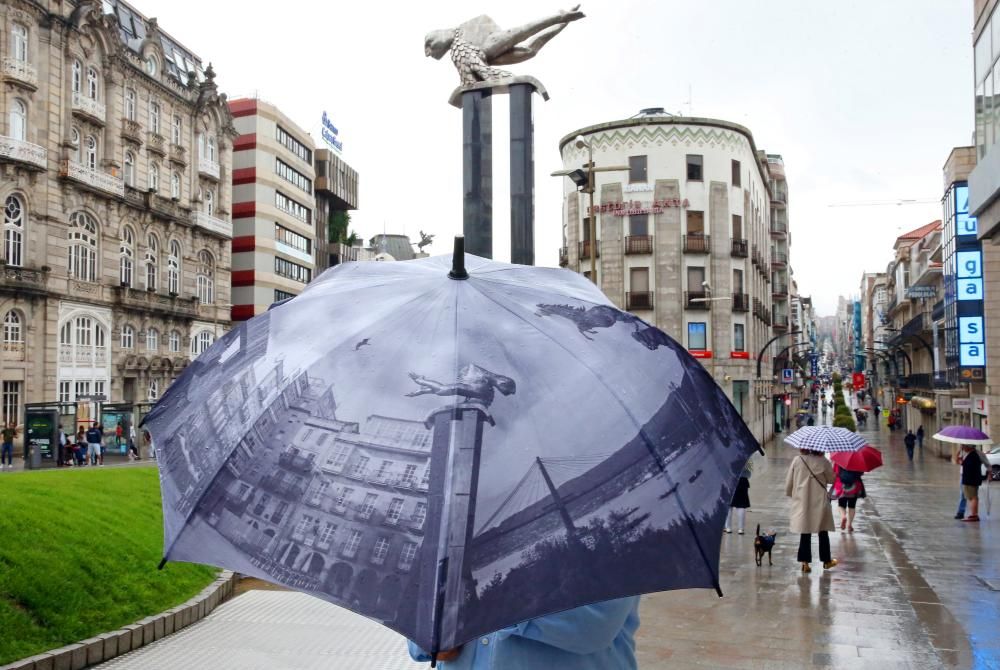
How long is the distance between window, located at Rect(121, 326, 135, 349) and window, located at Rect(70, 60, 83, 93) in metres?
11.2

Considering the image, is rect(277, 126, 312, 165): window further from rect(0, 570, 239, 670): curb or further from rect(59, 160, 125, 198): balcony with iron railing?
rect(0, 570, 239, 670): curb

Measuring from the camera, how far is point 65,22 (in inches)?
1497

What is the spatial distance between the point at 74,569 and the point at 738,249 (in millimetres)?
40667

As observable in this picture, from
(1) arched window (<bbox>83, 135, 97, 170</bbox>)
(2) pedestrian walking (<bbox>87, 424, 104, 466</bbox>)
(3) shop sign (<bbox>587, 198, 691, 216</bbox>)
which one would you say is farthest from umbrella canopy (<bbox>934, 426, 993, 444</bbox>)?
(1) arched window (<bbox>83, 135, 97, 170</bbox>)

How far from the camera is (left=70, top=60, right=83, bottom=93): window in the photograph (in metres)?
39.2

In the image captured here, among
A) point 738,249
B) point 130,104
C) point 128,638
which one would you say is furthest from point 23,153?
point 128,638

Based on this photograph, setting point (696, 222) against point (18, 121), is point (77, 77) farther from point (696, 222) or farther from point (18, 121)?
point (696, 222)

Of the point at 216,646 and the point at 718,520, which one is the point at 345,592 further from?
the point at 216,646

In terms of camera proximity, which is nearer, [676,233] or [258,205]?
[676,233]

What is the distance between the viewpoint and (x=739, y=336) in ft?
151

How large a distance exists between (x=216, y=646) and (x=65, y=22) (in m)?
37.3

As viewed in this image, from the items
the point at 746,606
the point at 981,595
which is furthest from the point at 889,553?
the point at 746,606

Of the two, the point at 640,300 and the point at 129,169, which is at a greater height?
the point at 129,169

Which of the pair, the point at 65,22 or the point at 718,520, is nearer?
the point at 718,520
